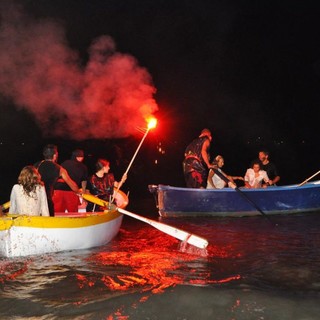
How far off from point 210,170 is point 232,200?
1.04 meters

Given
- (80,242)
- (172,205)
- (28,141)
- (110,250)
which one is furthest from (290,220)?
(28,141)

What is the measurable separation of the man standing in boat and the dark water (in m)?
3.03

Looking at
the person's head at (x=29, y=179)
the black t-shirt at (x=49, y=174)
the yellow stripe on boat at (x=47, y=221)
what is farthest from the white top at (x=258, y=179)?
the person's head at (x=29, y=179)

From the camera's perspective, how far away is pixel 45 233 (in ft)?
22.5

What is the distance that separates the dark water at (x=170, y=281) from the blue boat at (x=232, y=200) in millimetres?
2591

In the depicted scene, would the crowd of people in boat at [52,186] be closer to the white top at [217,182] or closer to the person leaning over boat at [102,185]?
the person leaning over boat at [102,185]

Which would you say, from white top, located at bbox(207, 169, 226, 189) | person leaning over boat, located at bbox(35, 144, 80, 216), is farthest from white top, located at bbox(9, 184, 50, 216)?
white top, located at bbox(207, 169, 226, 189)

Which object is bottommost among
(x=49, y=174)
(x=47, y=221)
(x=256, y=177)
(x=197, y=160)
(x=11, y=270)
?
(x=11, y=270)

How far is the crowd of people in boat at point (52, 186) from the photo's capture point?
7055 millimetres

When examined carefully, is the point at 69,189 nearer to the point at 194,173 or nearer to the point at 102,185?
the point at 102,185

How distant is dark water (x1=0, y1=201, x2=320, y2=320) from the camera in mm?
5062

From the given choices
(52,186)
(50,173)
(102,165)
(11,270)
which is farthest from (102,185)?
(11,270)

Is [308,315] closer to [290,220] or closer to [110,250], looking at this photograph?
[110,250]

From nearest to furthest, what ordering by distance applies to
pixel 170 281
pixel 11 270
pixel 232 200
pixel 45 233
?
pixel 170 281 < pixel 11 270 < pixel 45 233 < pixel 232 200
